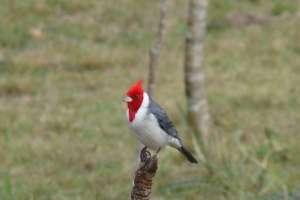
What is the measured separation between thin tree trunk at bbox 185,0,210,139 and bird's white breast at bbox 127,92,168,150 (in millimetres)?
4752

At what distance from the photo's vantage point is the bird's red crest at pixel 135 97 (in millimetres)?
4079

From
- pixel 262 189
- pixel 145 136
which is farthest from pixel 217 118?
pixel 145 136

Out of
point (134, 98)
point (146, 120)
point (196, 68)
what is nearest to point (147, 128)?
point (146, 120)

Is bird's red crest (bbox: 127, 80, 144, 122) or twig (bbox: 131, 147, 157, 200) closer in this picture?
twig (bbox: 131, 147, 157, 200)

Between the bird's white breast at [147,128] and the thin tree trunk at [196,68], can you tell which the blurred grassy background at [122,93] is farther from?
the bird's white breast at [147,128]

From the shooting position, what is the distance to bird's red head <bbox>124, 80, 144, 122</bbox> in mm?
4082

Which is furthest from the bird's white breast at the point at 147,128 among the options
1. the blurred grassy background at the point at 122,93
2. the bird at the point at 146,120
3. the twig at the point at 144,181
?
the blurred grassy background at the point at 122,93

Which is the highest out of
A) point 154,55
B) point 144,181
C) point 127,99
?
point 127,99

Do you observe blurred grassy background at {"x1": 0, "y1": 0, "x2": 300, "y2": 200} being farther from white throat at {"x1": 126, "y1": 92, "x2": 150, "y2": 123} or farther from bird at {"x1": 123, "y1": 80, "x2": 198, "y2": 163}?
white throat at {"x1": 126, "y1": 92, "x2": 150, "y2": 123}

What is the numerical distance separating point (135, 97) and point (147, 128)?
0.99 feet

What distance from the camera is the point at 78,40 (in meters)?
14.0

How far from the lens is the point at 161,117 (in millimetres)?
4672

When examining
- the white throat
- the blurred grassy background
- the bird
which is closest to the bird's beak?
the bird

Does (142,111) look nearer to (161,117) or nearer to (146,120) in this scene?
(146,120)
